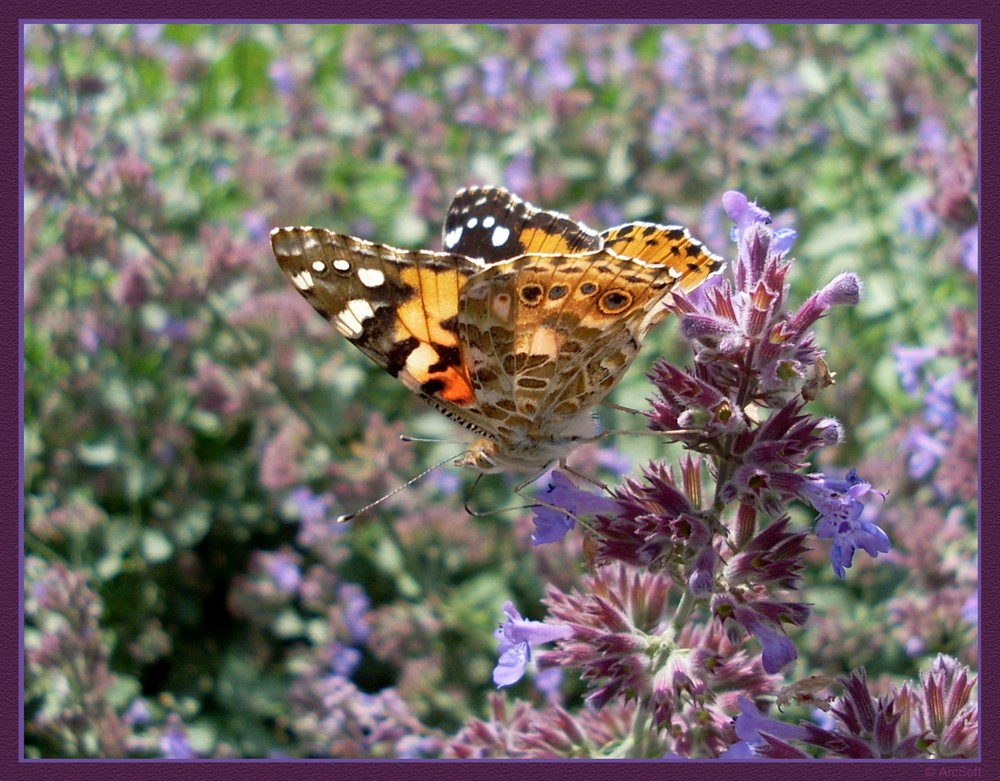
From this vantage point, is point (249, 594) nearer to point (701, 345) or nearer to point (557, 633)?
point (557, 633)

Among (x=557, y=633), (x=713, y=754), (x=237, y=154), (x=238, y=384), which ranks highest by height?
(x=237, y=154)

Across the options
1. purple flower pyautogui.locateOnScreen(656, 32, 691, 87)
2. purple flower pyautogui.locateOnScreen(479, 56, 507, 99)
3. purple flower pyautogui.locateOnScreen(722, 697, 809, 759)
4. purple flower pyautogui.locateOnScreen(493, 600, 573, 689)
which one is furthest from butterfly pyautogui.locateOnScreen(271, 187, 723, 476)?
purple flower pyautogui.locateOnScreen(656, 32, 691, 87)

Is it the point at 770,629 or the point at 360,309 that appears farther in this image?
the point at 360,309

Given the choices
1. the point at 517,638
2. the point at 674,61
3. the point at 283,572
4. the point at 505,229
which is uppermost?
the point at 674,61

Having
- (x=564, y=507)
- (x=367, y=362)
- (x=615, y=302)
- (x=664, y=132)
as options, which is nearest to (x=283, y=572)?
(x=367, y=362)

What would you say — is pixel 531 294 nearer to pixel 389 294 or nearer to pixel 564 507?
pixel 389 294

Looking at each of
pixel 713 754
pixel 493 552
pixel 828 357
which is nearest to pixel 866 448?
pixel 828 357

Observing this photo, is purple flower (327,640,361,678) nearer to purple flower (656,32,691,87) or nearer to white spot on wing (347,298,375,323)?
white spot on wing (347,298,375,323)
